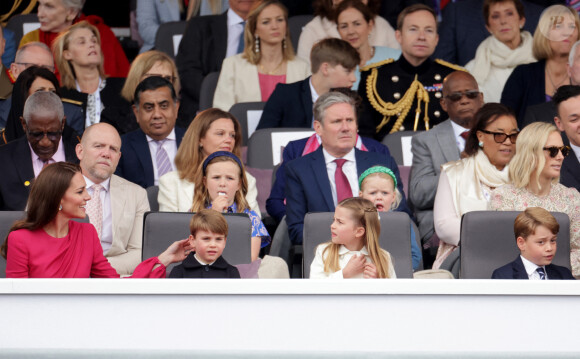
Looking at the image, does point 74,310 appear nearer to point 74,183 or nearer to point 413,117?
point 74,183

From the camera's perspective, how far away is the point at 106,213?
15.0 feet

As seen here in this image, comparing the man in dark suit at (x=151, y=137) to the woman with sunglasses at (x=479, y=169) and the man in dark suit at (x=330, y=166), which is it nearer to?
the man in dark suit at (x=330, y=166)

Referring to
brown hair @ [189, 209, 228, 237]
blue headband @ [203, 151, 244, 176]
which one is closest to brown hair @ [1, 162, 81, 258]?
brown hair @ [189, 209, 228, 237]

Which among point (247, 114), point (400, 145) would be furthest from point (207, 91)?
point (400, 145)

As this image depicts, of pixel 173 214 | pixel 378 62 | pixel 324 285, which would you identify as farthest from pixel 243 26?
pixel 324 285

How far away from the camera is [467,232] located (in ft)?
13.4

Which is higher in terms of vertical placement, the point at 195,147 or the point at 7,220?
the point at 195,147

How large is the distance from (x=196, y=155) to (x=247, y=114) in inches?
50.3

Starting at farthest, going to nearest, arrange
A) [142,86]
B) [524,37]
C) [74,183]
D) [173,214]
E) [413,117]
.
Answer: [524,37], [413,117], [142,86], [173,214], [74,183]

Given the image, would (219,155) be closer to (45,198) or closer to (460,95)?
(45,198)

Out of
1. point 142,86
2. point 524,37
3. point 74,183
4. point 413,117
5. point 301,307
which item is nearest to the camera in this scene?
Answer: point 301,307

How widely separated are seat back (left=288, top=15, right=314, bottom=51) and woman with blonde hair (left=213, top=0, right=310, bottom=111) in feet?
2.66

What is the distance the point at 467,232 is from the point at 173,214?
47.4 inches

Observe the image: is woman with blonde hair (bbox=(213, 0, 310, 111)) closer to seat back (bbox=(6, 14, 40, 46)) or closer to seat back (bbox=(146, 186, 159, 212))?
seat back (bbox=(146, 186, 159, 212))
